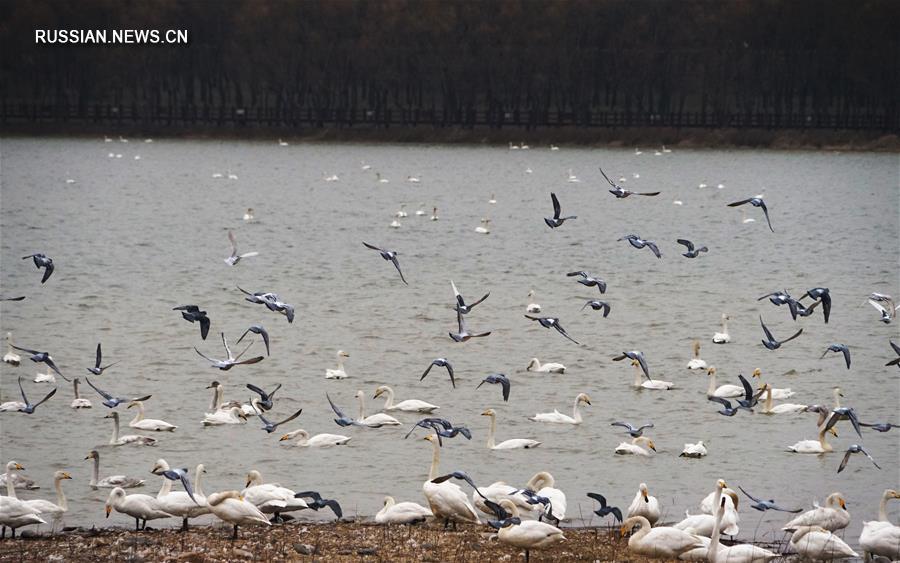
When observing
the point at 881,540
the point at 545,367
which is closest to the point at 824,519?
the point at 881,540

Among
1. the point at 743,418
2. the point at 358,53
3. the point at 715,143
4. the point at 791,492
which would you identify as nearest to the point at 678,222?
the point at 743,418

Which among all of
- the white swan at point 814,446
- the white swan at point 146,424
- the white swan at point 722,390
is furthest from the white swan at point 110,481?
the white swan at point 722,390

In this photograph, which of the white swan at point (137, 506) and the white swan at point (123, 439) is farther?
the white swan at point (123, 439)

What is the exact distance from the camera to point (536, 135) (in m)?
122

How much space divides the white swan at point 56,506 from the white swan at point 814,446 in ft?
30.1

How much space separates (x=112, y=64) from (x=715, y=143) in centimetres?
5480

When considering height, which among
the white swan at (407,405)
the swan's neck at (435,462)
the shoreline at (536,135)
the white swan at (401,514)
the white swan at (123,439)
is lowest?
the white swan at (123,439)

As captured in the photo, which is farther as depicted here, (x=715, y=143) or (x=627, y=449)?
(x=715, y=143)

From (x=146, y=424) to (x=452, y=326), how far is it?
431 inches

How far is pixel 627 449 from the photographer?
18.3 m

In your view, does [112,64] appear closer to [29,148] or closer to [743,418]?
[29,148]

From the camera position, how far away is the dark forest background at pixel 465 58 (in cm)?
12325

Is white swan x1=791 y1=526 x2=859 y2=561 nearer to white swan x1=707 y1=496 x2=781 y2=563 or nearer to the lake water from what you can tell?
white swan x1=707 y1=496 x2=781 y2=563

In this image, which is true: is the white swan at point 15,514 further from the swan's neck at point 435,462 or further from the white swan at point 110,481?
the swan's neck at point 435,462
